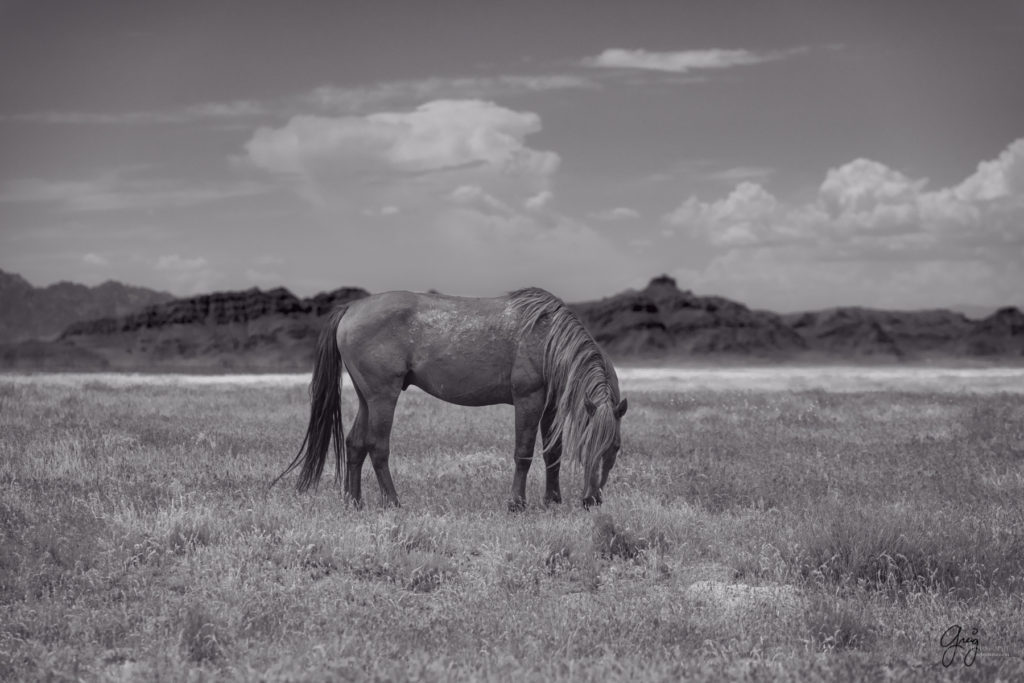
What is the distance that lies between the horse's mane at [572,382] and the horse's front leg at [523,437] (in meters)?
0.17

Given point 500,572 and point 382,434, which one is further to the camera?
point 382,434

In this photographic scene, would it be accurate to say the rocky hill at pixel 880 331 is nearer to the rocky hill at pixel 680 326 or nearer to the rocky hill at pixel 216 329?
the rocky hill at pixel 680 326

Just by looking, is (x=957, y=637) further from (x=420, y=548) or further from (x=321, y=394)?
(x=321, y=394)

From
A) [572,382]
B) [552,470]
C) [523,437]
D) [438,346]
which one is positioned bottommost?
[552,470]

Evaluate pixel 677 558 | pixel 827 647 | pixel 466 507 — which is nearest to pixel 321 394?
pixel 466 507

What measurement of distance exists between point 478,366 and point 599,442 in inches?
68.6

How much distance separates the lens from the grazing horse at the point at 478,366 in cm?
985

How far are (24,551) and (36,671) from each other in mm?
2425

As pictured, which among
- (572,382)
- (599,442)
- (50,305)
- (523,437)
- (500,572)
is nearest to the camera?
(500,572)
